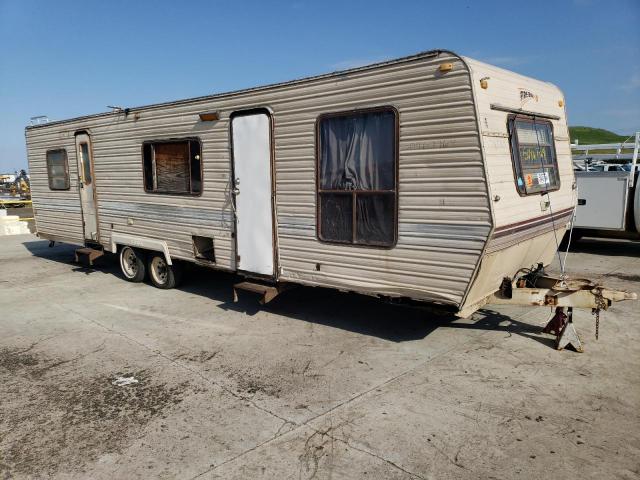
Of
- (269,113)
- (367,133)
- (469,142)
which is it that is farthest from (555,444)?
(269,113)

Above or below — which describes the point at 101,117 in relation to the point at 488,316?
above

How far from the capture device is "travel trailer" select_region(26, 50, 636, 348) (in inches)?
198

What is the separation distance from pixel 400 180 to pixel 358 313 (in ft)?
8.19

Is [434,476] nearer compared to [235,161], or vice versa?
[434,476]

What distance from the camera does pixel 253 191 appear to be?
6.84m

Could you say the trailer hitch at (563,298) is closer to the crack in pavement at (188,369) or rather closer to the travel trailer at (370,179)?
the travel trailer at (370,179)

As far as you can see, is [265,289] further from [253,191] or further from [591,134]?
[591,134]

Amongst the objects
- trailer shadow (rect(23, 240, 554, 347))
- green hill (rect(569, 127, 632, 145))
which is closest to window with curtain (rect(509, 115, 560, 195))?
trailer shadow (rect(23, 240, 554, 347))

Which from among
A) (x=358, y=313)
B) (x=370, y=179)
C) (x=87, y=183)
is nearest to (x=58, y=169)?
(x=87, y=183)

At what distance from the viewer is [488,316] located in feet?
22.7

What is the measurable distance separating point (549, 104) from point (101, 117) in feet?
24.7

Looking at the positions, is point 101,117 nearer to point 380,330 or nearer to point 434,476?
point 380,330

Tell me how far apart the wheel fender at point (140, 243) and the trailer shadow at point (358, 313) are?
84cm

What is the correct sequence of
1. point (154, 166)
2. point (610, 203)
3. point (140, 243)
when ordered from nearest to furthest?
1. point (154, 166)
2. point (140, 243)
3. point (610, 203)
